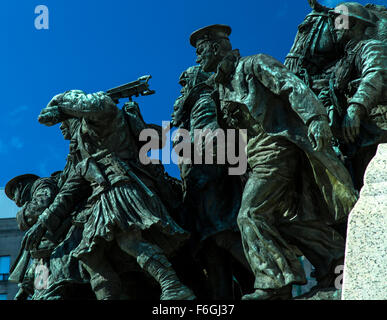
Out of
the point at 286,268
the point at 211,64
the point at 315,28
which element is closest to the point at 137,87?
the point at 211,64

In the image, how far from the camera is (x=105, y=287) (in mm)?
8688

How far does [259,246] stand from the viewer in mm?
7516

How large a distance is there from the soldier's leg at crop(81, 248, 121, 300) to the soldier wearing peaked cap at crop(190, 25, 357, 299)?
185cm

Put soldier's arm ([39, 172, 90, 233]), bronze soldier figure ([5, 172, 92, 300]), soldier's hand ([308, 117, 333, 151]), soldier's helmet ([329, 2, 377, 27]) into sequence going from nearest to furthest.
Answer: soldier's hand ([308, 117, 333, 151]) → soldier's helmet ([329, 2, 377, 27]) → bronze soldier figure ([5, 172, 92, 300]) → soldier's arm ([39, 172, 90, 233])

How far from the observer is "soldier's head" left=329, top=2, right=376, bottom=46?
8.73m

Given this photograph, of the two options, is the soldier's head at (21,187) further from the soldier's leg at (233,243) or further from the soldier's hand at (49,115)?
the soldier's leg at (233,243)

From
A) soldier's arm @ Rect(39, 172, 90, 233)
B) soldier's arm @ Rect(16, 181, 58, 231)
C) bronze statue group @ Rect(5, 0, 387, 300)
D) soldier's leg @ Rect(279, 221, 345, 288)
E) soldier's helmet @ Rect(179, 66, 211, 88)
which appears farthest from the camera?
soldier's arm @ Rect(16, 181, 58, 231)

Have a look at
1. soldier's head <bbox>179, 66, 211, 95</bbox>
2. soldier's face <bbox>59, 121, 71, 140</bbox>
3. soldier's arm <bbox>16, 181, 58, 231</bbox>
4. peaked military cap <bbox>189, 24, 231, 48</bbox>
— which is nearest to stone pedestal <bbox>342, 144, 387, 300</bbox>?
peaked military cap <bbox>189, 24, 231, 48</bbox>

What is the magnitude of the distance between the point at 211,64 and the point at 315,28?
1999mm

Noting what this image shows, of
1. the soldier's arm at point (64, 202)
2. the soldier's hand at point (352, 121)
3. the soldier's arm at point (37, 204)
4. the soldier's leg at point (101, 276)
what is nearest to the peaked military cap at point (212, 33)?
the soldier's hand at point (352, 121)

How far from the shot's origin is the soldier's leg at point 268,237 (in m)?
7.30

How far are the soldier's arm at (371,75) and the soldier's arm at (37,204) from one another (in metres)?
4.44

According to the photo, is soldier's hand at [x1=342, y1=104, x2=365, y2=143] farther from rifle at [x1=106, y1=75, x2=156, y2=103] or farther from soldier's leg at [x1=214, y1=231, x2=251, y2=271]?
rifle at [x1=106, y1=75, x2=156, y2=103]
